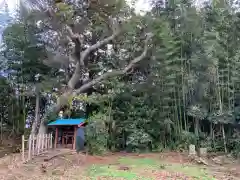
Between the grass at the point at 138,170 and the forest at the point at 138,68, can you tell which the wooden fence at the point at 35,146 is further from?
the grass at the point at 138,170

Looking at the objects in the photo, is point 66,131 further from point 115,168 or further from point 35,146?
point 115,168

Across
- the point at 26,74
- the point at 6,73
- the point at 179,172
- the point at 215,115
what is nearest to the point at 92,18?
the point at 26,74

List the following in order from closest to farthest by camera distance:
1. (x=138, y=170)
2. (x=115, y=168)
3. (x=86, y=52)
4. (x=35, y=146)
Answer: (x=138, y=170)
(x=115, y=168)
(x=35, y=146)
(x=86, y=52)

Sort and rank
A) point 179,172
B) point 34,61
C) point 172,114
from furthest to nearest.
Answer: point 34,61 < point 172,114 < point 179,172

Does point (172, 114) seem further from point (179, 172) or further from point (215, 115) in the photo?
point (179, 172)

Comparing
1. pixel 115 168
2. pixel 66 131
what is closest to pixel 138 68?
pixel 66 131

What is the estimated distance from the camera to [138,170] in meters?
7.46

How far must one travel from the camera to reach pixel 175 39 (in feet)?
37.4

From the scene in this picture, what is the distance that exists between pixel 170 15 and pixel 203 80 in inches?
118

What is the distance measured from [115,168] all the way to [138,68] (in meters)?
5.75

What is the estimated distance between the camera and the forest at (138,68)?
423 inches

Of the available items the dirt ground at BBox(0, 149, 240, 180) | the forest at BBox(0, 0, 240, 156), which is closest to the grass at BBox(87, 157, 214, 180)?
the dirt ground at BBox(0, 149, 240, 180)

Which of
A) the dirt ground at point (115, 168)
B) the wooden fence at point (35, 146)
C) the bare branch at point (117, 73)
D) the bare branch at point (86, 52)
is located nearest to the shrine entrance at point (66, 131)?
the wooden fence at point (35, 146)

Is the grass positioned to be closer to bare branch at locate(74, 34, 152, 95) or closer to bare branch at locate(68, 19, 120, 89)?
bare branch at locate(74, 34, 152, 95)
